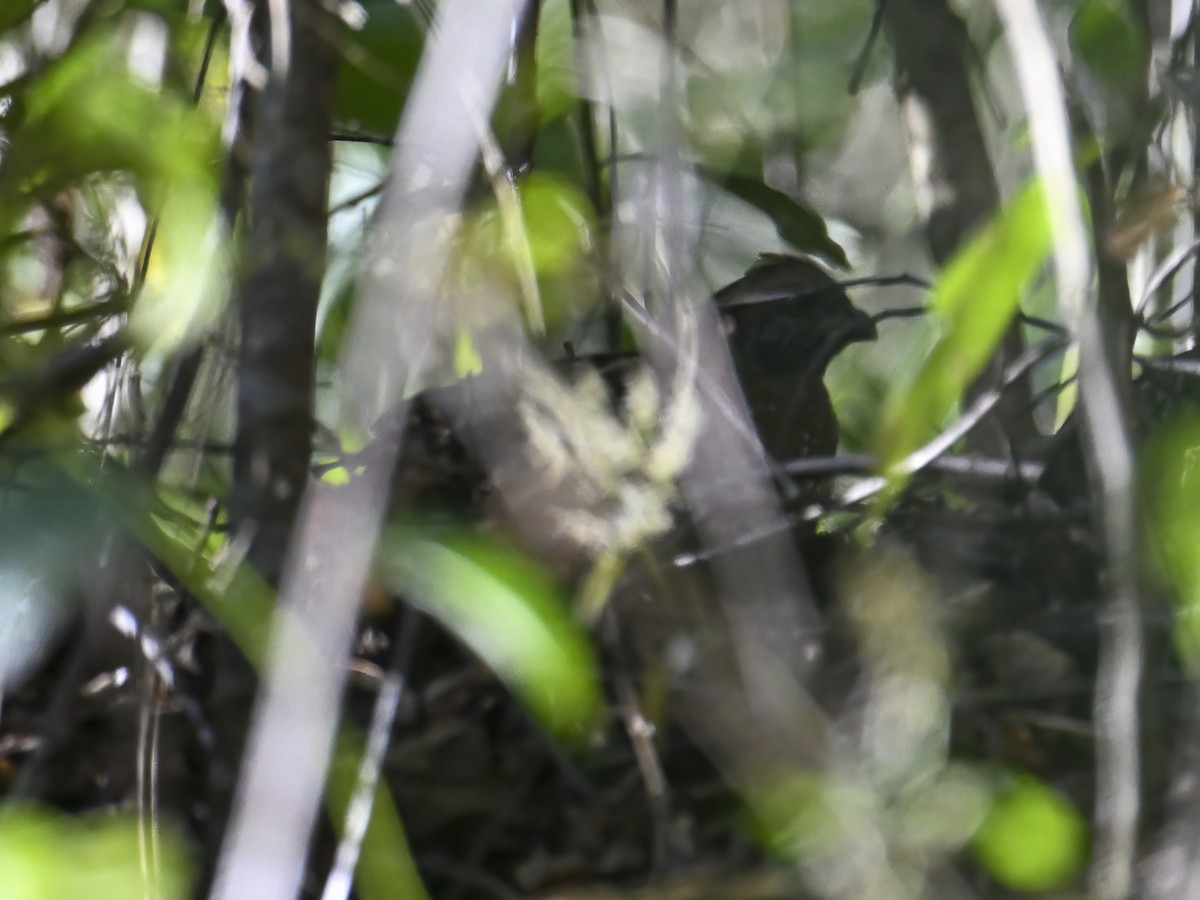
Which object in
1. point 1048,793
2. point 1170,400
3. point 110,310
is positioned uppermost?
point 110,310

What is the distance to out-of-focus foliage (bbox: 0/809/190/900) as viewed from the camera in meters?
0.47

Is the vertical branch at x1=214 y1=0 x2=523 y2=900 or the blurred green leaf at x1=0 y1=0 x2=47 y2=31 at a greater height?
the blurred green leaf at x1=0 y1=0 x2=47 y2=31

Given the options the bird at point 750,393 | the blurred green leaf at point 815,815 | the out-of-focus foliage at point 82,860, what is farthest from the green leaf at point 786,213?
the out-of-focus foliage at point 82,860

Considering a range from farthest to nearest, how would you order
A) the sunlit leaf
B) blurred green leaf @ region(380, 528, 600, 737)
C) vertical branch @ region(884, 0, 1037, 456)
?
vertical branch @ region(884, 0, 1037, 456)
the sunlit leaf
blurred green leaf @ region(380, 528, 600, 737)

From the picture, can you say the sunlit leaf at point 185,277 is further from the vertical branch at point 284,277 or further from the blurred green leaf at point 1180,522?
the blurred green leaf at point 1180,522

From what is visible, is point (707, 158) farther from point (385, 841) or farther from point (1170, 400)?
point (385, 841)

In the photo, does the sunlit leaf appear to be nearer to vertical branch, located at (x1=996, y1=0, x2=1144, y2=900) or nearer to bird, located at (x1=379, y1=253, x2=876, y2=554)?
bird, located at (x1=379, y1=253, x2=876, y2=554)

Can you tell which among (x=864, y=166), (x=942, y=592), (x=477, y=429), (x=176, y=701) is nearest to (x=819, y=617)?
(x=942, y=592)

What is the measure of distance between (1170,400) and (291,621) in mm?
508

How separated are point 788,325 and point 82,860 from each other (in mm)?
560

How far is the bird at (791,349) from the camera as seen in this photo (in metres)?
0.81

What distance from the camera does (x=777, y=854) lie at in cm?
57

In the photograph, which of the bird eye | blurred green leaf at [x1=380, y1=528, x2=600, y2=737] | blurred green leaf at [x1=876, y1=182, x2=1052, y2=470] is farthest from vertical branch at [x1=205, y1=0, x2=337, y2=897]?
blurred green leaf at [x1=876, y1=182, x2=1052, y2=470]

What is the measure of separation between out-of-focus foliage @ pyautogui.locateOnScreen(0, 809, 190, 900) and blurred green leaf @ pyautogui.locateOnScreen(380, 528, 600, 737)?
0.17 meters
